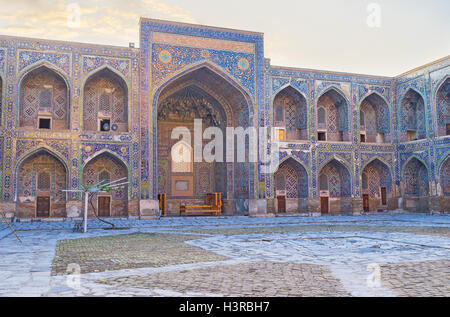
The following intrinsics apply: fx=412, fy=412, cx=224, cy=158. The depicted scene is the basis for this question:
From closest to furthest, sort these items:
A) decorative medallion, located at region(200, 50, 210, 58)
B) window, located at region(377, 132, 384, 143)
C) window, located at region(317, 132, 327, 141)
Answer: decorative medallion, located at region(200, 50, 210, 58)
window, located at region(317, 132, 327, 141)
window, located at region(377, 132, 384, 143)

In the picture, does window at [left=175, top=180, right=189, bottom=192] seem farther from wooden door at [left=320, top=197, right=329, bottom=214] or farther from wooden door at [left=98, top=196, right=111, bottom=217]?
wooden door at [left=320, top=197, right=329, bottom=214]

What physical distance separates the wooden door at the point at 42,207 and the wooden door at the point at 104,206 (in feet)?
6.93

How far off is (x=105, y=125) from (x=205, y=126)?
569 cm

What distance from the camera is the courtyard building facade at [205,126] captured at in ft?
55.1

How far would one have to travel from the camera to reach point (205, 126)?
22.1 metres

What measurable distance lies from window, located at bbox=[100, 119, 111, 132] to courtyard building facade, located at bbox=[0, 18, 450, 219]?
7cm

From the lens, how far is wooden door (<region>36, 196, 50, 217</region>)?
17.3 meters

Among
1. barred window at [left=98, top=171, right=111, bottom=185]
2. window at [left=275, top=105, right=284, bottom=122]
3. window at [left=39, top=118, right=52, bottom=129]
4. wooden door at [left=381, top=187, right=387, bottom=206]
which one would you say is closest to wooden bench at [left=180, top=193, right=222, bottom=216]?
barred window at [left=98, top=171, right=111, bottom=185]

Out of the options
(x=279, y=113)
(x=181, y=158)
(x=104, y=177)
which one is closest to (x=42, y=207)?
(x=104, y=177)

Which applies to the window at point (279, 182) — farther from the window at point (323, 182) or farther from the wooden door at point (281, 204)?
the window at point (323, 182)

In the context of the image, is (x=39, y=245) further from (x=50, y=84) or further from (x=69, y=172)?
(x=50, y=84)

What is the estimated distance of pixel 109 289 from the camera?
13.2 feet

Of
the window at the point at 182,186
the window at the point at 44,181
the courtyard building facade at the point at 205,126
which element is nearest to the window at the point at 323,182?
the courtyard building facade at the point at 205,126
